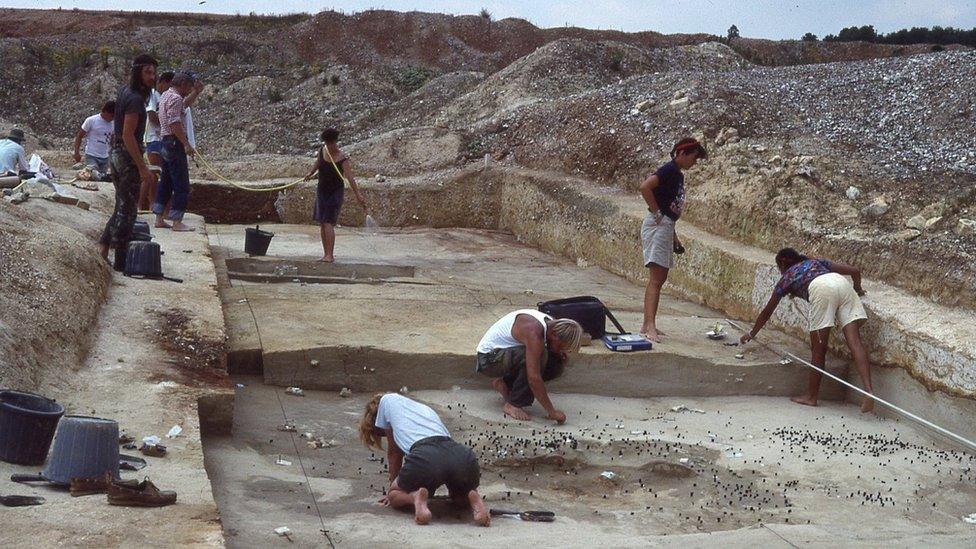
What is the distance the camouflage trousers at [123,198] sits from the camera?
8.51m

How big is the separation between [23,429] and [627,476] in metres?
3.54

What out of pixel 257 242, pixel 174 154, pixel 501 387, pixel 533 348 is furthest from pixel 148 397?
pixel 257 242

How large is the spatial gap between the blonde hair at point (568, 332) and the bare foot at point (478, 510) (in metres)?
1.80

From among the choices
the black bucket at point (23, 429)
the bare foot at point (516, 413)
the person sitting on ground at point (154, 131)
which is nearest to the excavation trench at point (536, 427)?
the bare foot at point (516, 413)

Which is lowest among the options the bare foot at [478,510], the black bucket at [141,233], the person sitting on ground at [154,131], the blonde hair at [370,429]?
the bare foot at [478,510]

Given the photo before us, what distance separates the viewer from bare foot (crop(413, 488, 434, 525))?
5.45 meters

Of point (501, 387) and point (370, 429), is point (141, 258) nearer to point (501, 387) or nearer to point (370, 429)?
point (501, 387)

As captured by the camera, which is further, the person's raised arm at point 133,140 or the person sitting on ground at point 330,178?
the person sitting on ground at point 330,178

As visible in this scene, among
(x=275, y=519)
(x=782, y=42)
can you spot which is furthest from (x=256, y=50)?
(x=275, y=519)

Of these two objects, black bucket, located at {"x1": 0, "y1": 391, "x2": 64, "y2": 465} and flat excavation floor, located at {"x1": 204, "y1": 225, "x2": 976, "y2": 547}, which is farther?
flat excavation floor, located at {"x1": 204, "y1": 225, "x2": 976, "y2": 547}

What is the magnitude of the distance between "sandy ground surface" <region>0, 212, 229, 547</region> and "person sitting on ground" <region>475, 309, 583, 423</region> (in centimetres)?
186

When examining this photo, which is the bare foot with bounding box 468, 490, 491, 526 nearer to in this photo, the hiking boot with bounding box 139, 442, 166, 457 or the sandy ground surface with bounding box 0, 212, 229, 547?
the sandy ground surface with bounding box 0, 212, 229, 547

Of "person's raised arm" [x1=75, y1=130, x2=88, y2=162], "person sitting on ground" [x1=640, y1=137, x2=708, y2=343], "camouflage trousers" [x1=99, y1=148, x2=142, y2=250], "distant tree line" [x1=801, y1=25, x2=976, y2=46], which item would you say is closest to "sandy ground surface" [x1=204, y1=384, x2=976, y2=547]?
"person sitting on ground" [x1=640, y1=137, x2=708, y2=343]

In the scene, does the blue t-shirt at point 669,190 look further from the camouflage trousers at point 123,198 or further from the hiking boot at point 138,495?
the hiking boot at point 138,495
